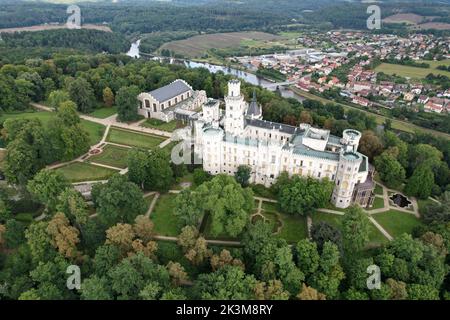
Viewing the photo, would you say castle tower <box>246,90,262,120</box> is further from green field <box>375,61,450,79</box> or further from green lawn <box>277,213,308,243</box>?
green field <box>375,61,450,79</box>

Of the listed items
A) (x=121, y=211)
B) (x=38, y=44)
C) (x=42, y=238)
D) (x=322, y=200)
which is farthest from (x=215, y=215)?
(x=38, y=44)

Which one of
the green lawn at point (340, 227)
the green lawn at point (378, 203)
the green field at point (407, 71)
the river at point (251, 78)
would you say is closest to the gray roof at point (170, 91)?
the river at point (251, 78)

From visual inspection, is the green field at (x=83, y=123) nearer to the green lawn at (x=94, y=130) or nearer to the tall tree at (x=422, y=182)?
the green lawn at (x=94, y=130)

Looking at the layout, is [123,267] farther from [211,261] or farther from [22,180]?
[22,180]

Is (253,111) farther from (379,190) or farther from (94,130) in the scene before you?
→ (94,130)

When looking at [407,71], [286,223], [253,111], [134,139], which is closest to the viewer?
[286,223]

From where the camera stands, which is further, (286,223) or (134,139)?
(134,139)

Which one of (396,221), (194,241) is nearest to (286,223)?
(194,241)
